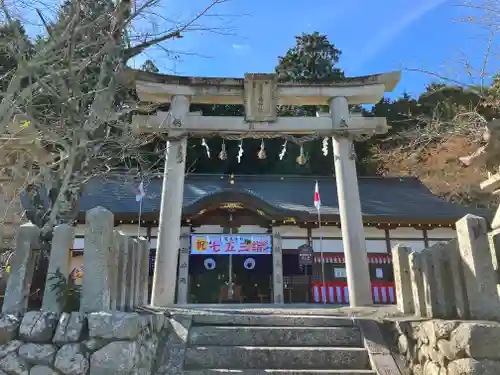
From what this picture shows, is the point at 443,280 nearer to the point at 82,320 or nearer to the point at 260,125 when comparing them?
the point at 82,320

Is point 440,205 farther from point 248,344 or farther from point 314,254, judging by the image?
point 248,344

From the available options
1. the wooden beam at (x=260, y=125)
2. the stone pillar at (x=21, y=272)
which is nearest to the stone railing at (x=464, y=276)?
the stone pillar at (x=21, y=272)

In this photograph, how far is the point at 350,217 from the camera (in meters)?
7.44

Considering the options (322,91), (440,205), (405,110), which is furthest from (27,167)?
(405,110)

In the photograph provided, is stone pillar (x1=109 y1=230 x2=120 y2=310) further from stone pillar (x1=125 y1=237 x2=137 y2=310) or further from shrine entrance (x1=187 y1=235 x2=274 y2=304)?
shrine entrance (x1=187 y1=235 x2=274 y2=304)

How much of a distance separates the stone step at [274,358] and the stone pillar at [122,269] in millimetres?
845

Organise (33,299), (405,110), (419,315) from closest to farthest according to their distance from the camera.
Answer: (33,299) → (419,315) → (405,110)

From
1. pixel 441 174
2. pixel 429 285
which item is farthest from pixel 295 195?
pixel 429 285

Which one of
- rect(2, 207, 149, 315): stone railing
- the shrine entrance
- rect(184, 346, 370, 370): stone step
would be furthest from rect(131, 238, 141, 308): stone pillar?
the shrine entrance

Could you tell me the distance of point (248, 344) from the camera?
423cm

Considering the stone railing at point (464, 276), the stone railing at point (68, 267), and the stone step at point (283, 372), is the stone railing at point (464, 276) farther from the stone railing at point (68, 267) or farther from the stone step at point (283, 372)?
the stone railing at point (68, 267)

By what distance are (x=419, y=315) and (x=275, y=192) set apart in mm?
11357

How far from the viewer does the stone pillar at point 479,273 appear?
3.09 metres

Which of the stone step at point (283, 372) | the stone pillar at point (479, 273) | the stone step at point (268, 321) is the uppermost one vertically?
the stone pillar at point (479, 273)
